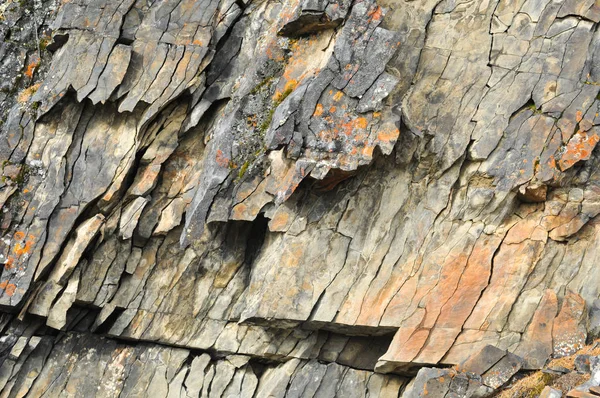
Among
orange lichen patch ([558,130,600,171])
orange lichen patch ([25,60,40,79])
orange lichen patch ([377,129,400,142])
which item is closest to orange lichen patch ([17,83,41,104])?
orange lichen patch ([25,60,40,79])

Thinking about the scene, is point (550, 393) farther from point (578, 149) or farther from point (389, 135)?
point (389, 135)

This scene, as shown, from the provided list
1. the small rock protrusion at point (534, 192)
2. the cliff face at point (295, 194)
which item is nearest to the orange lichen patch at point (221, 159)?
the cliff face at point (295, 194)

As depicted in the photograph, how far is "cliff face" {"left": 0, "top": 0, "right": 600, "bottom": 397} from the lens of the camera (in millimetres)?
18641

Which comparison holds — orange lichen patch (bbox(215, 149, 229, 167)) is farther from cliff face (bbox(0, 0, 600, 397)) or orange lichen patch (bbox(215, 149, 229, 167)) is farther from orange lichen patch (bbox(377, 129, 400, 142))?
orange lichen patch (bbox(377, 129, 400, 142))

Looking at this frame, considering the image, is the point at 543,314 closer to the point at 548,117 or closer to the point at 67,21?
the point at 548,117

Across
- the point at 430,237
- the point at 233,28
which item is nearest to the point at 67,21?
the point at 233,28

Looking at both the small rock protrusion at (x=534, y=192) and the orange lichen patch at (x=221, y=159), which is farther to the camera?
the orange lichen patch at (x=221, y=159)

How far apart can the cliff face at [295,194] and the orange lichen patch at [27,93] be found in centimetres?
9

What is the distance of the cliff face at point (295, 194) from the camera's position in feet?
61.2

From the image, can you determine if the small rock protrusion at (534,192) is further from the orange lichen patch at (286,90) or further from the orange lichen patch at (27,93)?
the orange lichen patch at (27,93)

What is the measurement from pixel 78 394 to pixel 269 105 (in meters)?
8.44

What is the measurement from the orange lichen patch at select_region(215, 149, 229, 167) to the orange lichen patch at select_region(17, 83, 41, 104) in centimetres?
555

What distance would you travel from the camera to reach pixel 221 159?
20.3 meters

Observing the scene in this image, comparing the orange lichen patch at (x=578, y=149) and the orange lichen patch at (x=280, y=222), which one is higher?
the orange lichen patch at (x=578, y=149)
